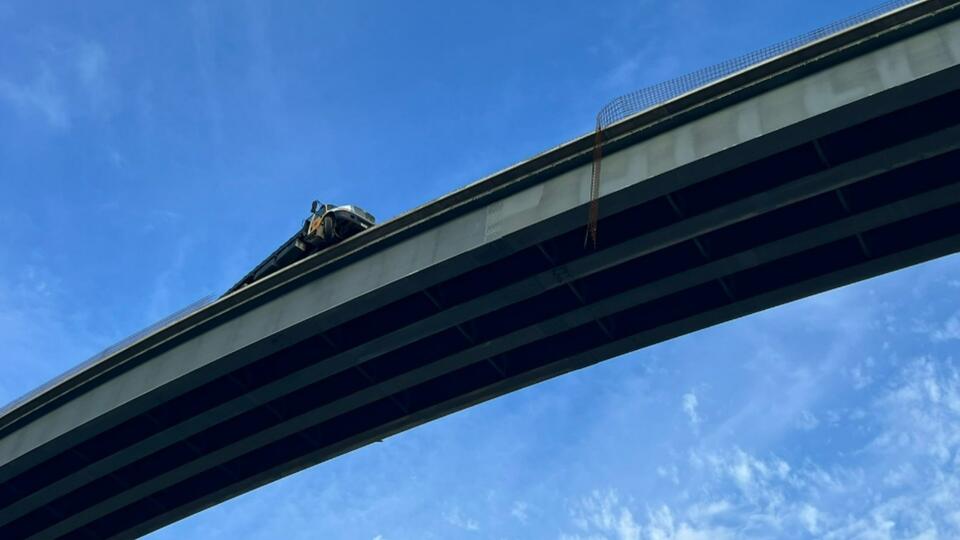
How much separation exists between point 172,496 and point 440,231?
51.9ft

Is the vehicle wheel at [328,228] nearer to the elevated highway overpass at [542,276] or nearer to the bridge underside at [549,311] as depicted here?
the elevated highway overpass at [542,276]

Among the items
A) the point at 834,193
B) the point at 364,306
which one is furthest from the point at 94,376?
the point at 834,193

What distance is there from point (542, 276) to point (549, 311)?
189 centimetres

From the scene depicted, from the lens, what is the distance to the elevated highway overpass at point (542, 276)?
23922mm

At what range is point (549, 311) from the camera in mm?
29281

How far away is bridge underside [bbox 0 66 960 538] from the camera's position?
25.0 metres

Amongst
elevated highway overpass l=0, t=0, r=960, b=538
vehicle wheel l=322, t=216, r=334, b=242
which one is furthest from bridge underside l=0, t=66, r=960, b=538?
vehicle wheel l=322, t=216, r=334, b=242

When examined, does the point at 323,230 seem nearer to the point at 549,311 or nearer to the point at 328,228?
the point at 328,228

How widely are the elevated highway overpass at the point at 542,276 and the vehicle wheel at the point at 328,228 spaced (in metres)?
0.70

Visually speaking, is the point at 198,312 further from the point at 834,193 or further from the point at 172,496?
the point at 834,193

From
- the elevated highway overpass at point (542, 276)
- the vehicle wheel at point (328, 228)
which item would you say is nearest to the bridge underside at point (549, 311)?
the elevated highway overpass at point (542, 276)

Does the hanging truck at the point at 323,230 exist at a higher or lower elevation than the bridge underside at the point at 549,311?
higher

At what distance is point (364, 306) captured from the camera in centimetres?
2858

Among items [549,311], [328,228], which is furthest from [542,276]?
[328,228]
